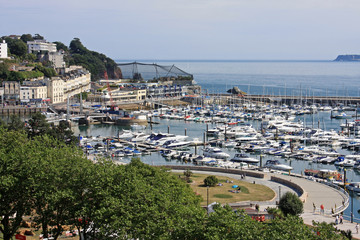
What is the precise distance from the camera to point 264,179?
102ft

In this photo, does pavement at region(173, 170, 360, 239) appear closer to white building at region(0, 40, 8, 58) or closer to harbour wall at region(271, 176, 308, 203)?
harbour wall at region(271, 176, 308, 203)

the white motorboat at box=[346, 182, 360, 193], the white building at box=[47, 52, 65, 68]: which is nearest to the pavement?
the white motorboat at box=[346, 182, 360, 193]

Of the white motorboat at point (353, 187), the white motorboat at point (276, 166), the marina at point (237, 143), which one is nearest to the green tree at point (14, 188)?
the marina at point (237, 143)

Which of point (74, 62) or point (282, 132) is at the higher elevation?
point (74, 62)

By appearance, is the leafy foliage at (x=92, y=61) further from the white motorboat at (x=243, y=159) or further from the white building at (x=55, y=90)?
the white motorboat at (x=243, y=159)

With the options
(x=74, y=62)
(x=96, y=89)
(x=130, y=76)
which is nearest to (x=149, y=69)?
(x=130, y=76)

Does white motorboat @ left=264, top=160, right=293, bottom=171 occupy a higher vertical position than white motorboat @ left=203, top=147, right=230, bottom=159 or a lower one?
lower

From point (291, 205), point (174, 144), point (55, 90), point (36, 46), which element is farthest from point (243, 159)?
point (36, 46)

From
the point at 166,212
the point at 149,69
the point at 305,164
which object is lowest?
the point at 305,164

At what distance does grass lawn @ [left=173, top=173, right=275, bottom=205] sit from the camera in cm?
2616

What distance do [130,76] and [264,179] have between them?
98473mm

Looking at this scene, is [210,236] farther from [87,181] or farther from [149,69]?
[149,69]

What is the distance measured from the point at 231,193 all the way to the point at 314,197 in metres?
4.35

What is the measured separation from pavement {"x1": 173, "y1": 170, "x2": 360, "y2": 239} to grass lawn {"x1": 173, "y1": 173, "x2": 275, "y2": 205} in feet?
2.04
